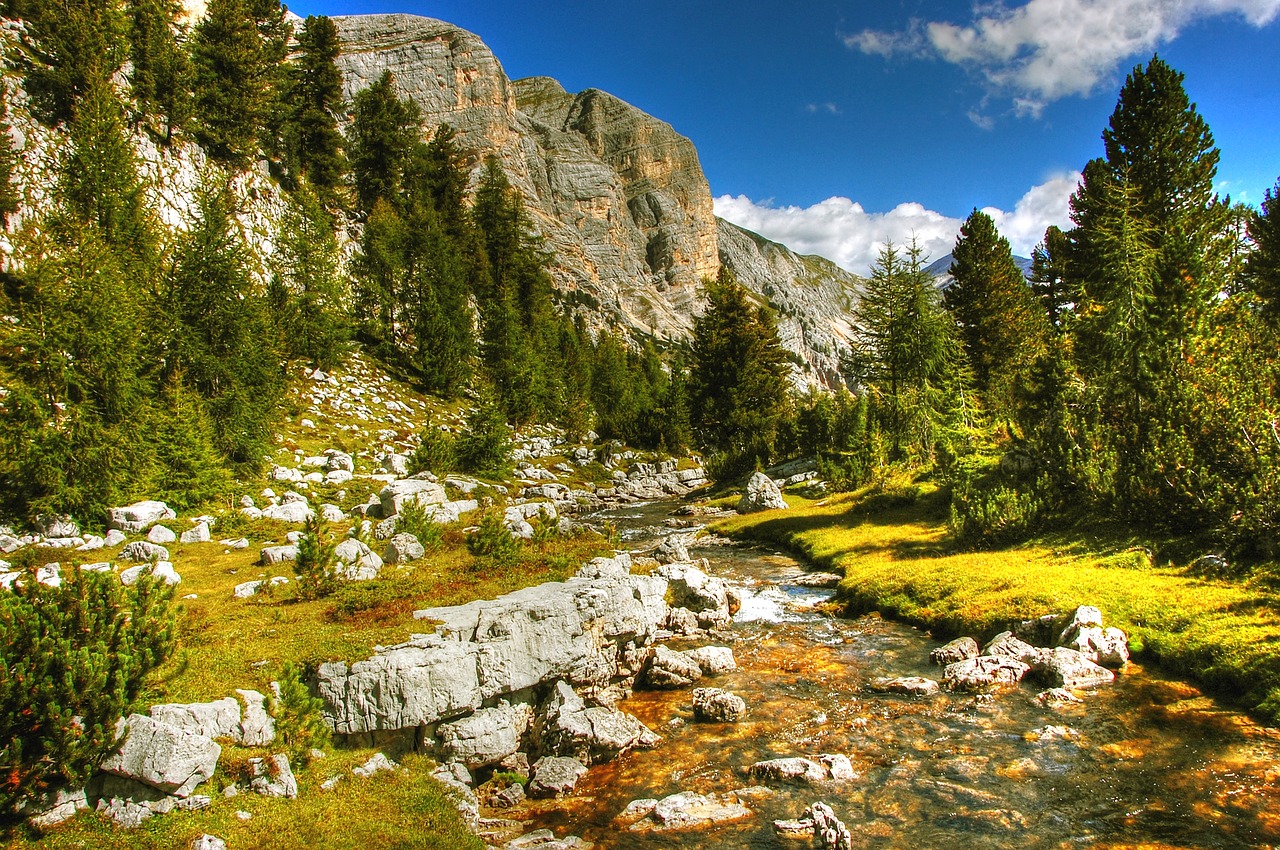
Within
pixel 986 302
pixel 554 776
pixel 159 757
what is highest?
pixel 986 302

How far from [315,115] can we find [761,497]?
5210 cm

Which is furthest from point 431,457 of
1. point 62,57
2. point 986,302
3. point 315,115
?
point 986,302

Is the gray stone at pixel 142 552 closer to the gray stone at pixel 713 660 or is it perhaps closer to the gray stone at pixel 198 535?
the gray stone at pixel 198 535

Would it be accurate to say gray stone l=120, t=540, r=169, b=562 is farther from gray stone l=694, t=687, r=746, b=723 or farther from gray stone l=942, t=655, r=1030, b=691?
gray stone l=942, t=655, r=1030, b=691

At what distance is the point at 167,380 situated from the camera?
22.1 metres

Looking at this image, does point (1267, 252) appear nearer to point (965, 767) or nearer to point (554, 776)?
point (965, 767)

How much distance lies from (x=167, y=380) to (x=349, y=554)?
14.6 metres

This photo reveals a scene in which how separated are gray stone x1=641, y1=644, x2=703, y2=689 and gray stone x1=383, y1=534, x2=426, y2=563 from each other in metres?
6.53

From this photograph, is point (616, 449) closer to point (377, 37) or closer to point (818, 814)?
point (818, 814)

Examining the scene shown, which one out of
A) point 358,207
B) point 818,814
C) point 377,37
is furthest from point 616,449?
point 377,37

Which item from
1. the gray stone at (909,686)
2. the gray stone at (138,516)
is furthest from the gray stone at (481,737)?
the gray stone at (138,516)

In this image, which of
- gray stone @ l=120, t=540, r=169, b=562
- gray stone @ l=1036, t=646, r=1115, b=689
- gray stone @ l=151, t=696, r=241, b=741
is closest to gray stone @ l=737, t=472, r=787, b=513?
gray stone @ l=1036, t=646, r=1115, b=689

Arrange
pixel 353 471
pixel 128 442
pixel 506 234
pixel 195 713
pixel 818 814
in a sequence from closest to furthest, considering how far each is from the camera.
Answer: pixel 195 713 < pixel 818 814 < pixel 128 442 < pixel 353 471 < pixel 506 234

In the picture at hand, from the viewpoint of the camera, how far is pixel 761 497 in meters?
36.2
